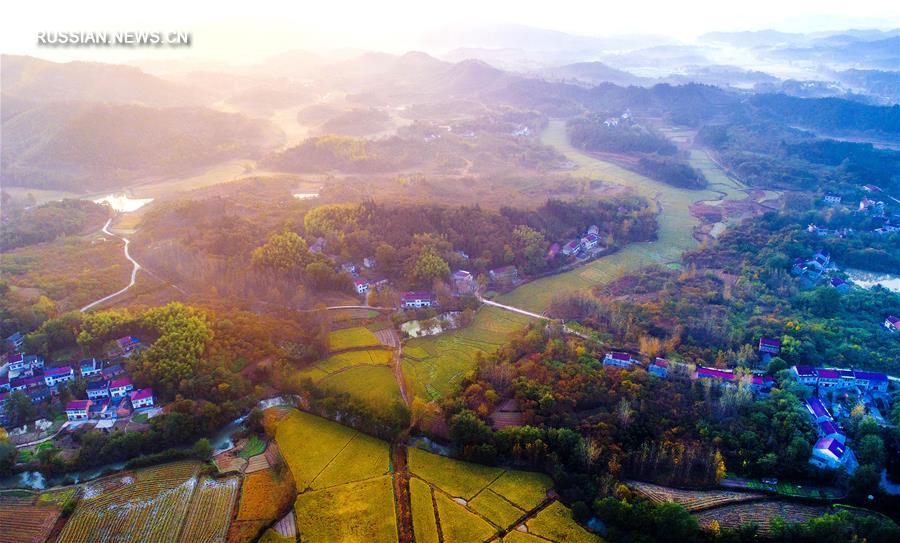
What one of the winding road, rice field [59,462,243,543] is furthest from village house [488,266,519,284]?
the winding road

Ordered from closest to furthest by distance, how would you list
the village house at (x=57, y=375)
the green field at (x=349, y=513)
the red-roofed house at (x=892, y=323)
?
the green field at (x=349, y=513)
the village house at (x=57, y=375)
the red-roofed house at (x=892, y=323)

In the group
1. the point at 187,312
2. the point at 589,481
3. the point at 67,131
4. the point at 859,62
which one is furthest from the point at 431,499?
the point at 859,62

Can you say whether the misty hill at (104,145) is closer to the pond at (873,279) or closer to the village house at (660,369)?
the village house at (660,369)

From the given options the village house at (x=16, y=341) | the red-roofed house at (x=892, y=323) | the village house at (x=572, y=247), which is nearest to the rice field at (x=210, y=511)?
the village house at (x=16, y=341)

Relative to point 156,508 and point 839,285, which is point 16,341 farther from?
point 839,285

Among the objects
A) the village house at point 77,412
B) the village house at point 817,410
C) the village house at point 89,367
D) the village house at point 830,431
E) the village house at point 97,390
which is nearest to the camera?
the village house at point 830,431

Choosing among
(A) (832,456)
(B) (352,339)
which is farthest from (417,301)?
(A) (832,456)
